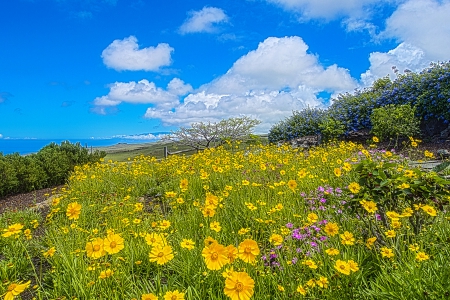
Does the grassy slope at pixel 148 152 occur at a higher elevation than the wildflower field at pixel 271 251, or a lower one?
higher

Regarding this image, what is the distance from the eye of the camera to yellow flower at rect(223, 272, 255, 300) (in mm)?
1136

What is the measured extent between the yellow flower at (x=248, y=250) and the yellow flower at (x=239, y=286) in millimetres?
186

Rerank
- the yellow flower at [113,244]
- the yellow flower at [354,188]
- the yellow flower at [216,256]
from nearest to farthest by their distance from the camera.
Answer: the yellow flower at [216,256] < the yellow flower at [113,244] < the yellow flower at [354,188]

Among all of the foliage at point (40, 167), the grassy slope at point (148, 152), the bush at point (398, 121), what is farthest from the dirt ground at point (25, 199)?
the grassy slope at point (148, 152)

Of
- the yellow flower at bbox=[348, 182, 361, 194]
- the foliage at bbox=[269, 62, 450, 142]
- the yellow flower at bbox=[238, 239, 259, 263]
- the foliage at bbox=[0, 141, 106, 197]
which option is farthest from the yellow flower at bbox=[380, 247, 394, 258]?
the foliage at bbox=[269, 62, 450, 142]

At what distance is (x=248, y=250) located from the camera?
4.40 feet

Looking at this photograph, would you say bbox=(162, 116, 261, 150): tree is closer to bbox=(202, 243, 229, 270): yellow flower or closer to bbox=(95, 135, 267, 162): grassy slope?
bbox=(95, 135, 267, 162): grassy slope

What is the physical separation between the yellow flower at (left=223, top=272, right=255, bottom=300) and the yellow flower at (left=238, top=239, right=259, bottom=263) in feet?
0.61

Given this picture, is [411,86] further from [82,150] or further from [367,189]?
[82,150]

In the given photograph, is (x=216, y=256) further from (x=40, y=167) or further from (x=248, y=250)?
(x=40, y=167)

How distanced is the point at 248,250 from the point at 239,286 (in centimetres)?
22

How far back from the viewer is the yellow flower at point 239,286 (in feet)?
3.73

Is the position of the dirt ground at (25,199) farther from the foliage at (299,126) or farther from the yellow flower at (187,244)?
the yellow flower at (187,244)

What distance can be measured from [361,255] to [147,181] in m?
4.76
